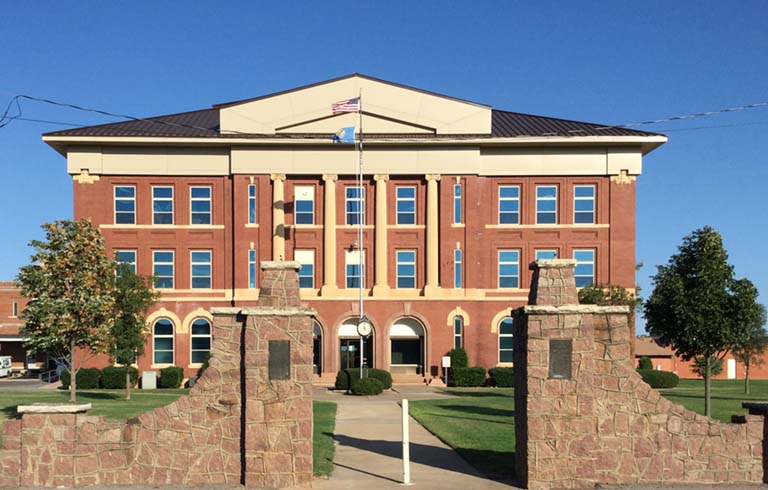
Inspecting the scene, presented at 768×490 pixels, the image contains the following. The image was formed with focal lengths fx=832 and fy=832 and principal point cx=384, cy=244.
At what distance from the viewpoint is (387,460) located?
1698 cm

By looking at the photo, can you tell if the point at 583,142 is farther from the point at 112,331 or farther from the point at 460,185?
the point at 112,331

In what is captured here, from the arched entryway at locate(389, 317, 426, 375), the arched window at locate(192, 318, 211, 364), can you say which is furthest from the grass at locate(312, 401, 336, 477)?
the arched window at locate(192, 318, 211, 364)

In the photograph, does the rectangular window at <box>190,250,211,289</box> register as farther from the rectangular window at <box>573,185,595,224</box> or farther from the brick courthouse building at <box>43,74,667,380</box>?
the rectangular window at <box>573,185,595,224</box>

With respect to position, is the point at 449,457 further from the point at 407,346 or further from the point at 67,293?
the point at 407,346

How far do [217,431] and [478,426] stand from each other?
1154 cm

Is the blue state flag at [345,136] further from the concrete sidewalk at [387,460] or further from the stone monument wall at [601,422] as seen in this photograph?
the stone monument wall at [601,422]

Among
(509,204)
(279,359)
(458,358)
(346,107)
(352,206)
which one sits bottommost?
(458,358)

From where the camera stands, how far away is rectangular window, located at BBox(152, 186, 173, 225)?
47688 millimetres

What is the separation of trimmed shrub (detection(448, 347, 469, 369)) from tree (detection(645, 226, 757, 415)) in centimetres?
1930

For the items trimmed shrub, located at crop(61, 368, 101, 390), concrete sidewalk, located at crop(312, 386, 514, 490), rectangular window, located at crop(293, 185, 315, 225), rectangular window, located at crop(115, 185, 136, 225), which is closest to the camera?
concrete sidewalk, located at crop(312, 386, 514, 490)

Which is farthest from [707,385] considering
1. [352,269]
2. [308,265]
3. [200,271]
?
[200,271]

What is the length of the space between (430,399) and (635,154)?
801 inches

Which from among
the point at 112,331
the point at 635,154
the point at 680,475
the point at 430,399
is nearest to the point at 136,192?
the point at 112,331

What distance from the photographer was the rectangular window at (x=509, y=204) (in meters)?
48.4
